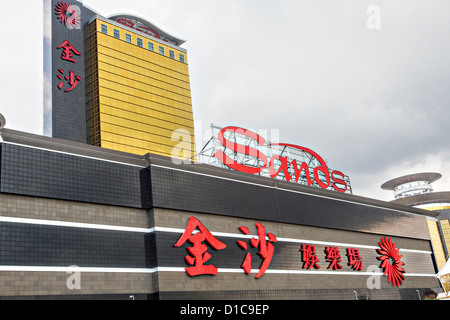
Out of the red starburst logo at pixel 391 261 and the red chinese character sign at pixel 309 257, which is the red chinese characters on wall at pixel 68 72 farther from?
the red starburst logo at pixel 391 261

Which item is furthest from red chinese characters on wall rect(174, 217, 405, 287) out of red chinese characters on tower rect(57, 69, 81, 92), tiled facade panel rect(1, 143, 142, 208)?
red chinese characters on tower rect(57, 69, 81, 92)

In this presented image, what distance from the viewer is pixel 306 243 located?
46.3 meters

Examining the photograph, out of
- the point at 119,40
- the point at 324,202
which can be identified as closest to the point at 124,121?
the point at 119,40

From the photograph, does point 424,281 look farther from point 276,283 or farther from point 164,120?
point 164,120

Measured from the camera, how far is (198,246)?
37000mm

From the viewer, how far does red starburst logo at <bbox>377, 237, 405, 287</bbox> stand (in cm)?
5441

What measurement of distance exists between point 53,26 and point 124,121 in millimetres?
12829

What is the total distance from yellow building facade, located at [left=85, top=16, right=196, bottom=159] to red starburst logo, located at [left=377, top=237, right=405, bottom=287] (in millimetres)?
26783

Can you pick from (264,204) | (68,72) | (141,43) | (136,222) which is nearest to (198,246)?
(136,222)

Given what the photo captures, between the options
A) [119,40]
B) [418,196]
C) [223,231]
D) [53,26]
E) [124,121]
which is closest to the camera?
[223,231]

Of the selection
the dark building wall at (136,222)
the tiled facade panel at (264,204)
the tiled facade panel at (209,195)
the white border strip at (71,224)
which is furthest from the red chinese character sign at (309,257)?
the white border strip at (71,224)

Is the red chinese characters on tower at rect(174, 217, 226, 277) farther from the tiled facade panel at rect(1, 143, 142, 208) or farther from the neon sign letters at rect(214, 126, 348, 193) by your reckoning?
Answer: the neon sign letters at rect(214, 126, 348, 193)

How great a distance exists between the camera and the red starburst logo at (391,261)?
54.4m

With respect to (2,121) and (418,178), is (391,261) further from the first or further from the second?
(418,178)
